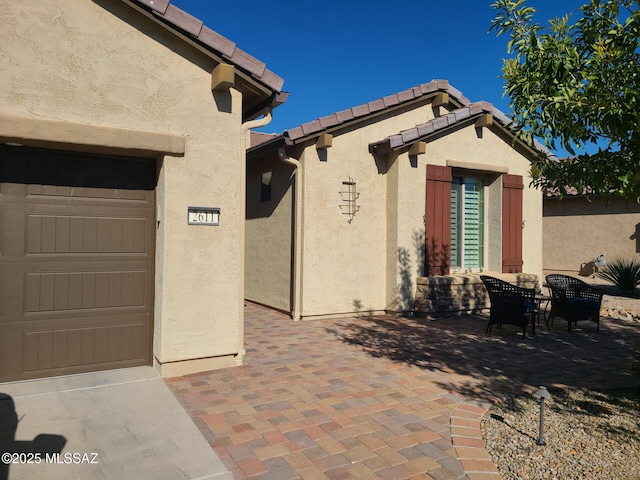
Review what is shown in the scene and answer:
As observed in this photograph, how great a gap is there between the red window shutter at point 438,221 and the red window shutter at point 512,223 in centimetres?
164

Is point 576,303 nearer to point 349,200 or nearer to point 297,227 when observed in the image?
point 349,200

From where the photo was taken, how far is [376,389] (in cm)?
486

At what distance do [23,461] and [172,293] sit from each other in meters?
2.15

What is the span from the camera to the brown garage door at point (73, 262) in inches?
181

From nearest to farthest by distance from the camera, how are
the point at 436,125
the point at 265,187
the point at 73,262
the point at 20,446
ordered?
the point at 20,446, the point at 73,262, the point at 436,125, the point at 265,187

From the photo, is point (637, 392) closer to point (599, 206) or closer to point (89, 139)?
point (89, 139)

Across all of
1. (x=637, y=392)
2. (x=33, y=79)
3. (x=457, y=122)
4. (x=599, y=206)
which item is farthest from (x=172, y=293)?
(x=599, y=206)

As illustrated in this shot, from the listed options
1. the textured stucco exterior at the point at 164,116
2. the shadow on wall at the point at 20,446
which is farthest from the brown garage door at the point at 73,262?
the shadow on wall at the point at 20,446

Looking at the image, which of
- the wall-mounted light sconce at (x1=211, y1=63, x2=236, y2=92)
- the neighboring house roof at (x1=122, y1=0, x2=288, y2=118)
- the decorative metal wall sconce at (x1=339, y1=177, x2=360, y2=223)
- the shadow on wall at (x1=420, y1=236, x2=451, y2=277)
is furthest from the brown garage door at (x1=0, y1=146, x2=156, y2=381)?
the shadow on wall at (x1=420, y1=236, x2=451, y2=277)

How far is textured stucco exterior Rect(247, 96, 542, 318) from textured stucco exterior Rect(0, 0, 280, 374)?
10.6ft

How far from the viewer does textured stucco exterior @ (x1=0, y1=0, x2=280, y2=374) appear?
444 cm

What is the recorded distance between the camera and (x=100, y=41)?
4738 mm

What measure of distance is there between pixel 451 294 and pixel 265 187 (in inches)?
192

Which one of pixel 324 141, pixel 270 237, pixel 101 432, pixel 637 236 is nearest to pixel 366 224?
pixel 324 141
